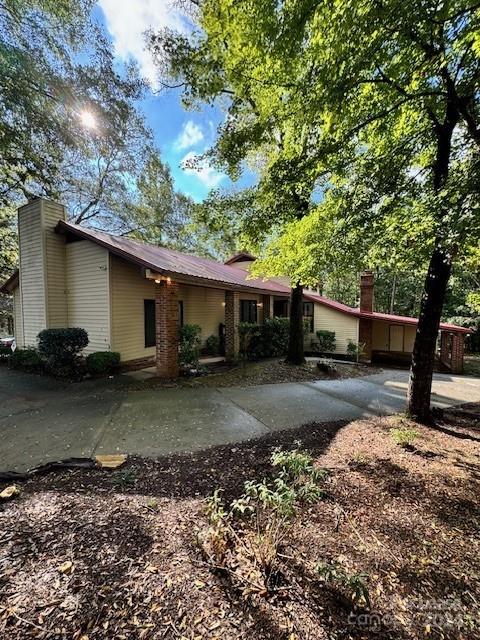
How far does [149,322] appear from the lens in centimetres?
1048

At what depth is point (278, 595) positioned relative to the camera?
74.2 inches

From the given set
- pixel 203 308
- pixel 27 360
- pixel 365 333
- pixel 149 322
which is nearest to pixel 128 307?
pixel 149 322

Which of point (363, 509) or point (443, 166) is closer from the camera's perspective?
point (363, 509)

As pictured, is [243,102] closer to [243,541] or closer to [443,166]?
[443,166]

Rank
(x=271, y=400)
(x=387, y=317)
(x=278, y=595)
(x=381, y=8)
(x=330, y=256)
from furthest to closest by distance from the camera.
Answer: (x=387, y=317), (x=271, y=400), (x=330, y=256), (x=381, y=8), (x=278, y=595)

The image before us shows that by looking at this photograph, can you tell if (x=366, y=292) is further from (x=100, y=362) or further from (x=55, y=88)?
(x=55, y=88)

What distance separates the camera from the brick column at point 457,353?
43.5 feet

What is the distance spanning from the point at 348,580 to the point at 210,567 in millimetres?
960

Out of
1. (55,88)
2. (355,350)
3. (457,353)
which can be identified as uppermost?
(55,88)

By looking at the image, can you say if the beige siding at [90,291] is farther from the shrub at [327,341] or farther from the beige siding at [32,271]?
the shrub at [327,341]

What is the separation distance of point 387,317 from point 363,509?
45.2 ft

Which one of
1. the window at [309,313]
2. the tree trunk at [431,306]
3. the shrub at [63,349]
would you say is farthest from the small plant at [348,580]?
the window at [309,313]

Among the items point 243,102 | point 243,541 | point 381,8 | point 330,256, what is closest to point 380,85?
point 381,8

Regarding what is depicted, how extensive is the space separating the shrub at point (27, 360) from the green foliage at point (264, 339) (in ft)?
23.0
